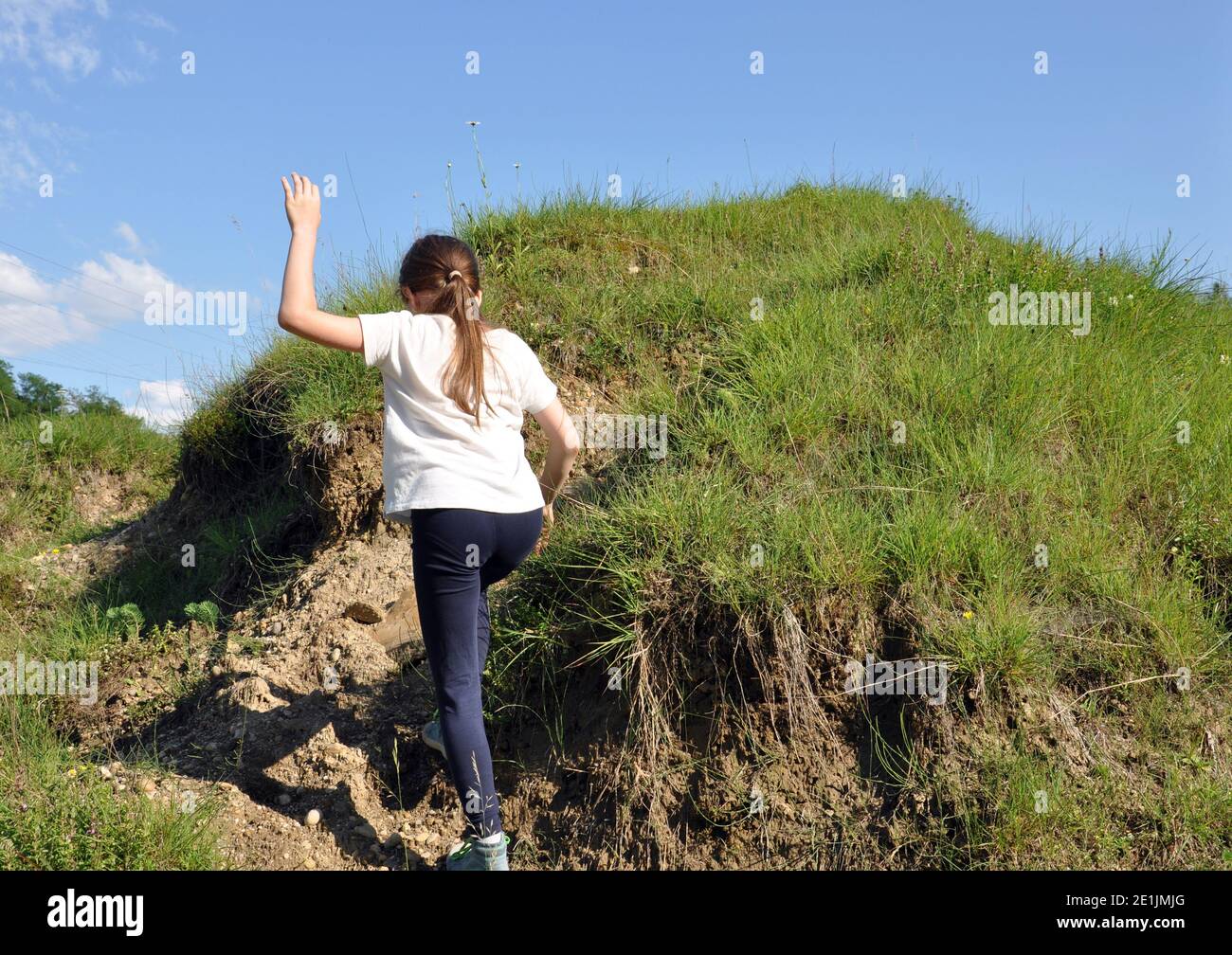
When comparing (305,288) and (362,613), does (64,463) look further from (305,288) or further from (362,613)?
(305,288)

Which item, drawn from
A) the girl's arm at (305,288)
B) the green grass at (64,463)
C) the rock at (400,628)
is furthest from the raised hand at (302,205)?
the green grass at (64,463)

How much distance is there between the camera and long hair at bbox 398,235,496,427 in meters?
3.23

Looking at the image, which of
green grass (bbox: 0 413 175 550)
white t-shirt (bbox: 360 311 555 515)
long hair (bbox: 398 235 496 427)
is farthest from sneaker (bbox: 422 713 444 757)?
green grass (bbox: 0 413 175 550)

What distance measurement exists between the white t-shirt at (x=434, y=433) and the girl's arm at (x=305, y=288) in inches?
3.3

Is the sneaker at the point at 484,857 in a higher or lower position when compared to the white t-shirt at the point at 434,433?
lower

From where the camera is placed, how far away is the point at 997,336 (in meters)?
5.69

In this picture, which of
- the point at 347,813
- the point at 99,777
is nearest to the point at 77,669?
the point at 99,777

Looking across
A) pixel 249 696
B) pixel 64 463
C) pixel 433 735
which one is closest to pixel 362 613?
pixel 249 696

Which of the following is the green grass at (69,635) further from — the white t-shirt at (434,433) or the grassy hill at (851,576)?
the white t-shirt at (434,433)

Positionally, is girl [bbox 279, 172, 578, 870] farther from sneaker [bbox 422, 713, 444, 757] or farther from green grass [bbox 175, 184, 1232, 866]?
green grass [bbox 175, 184, 1232, 866]

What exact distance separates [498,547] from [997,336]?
3.92m

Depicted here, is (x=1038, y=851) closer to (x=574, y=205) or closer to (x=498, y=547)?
(x=498, y=547)

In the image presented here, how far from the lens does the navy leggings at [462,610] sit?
10.4 feet

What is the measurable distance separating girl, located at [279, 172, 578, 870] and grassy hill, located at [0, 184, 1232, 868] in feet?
2.56
